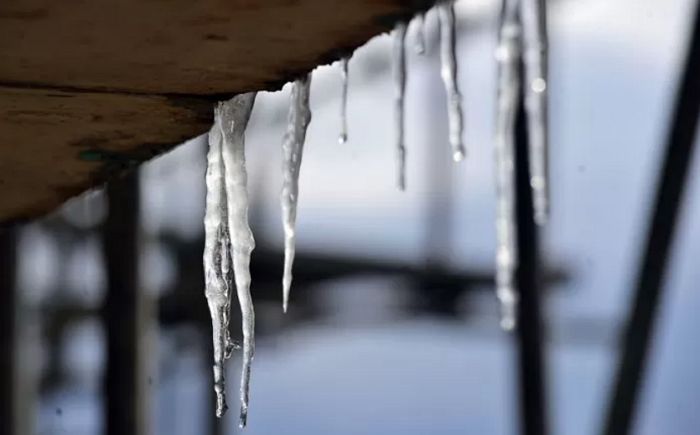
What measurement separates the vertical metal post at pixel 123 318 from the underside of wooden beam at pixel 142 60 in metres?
1.73

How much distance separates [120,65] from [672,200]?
1.70m

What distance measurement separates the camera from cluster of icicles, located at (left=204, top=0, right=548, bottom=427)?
93cm

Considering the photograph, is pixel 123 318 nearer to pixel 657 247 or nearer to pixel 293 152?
pixel 657 247

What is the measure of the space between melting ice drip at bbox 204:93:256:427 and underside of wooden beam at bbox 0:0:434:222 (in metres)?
0.03

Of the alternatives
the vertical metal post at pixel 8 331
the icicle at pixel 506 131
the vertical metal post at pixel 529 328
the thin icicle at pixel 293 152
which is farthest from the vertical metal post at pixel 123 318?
the icicle at pixel 506 131

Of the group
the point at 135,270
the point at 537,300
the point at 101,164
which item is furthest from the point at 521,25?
the point at 537,300

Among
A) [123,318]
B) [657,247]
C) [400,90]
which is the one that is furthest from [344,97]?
[123,318]

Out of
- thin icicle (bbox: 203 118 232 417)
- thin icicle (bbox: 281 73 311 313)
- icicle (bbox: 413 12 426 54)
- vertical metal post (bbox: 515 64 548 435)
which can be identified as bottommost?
vertical metal post (bbox: 515 64 548 435)

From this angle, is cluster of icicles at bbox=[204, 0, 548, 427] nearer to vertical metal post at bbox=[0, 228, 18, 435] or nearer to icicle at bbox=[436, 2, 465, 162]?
icicle at bbox=[436, 2, 465, 162]

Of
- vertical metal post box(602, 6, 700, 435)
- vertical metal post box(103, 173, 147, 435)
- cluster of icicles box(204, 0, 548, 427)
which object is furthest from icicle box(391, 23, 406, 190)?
vertical metal post box(103, 173, 147, 435)

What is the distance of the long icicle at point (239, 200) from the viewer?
1.09 m

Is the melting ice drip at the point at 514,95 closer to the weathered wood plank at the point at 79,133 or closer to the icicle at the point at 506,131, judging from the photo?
the icicle at the point at 506,131

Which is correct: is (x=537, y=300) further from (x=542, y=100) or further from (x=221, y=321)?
(x=542, y=100)

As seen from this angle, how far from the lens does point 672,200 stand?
240 cm
